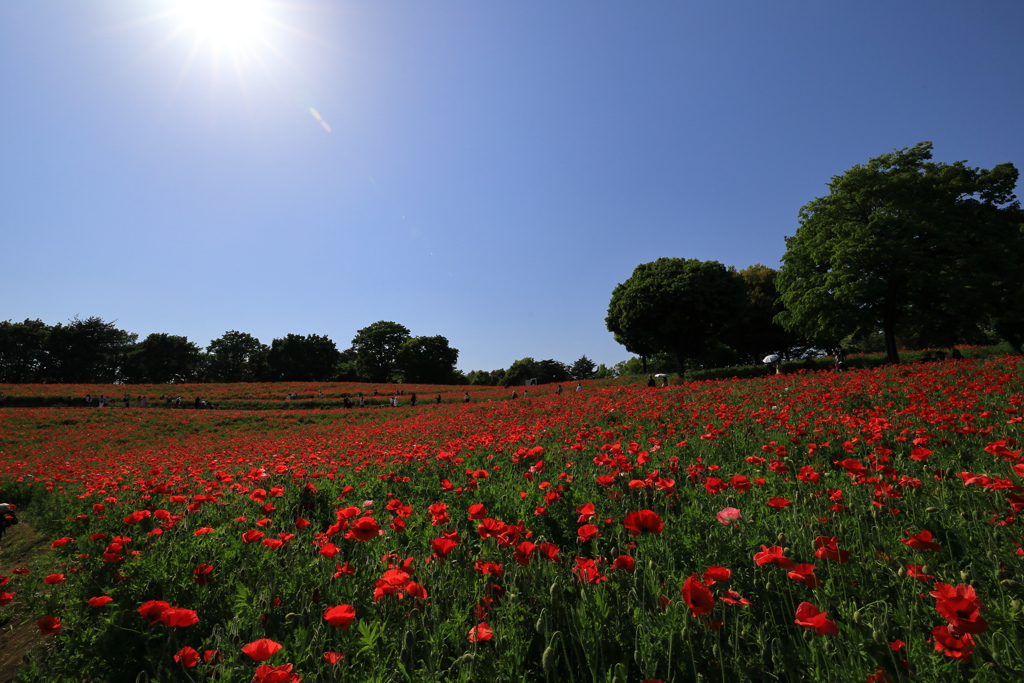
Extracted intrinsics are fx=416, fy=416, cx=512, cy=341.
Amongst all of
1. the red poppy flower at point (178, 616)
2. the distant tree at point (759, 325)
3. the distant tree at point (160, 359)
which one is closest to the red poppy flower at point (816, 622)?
the red poppy flower at point (178, 616)

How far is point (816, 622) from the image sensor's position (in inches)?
59.2

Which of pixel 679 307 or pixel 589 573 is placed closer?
pixel 589 573

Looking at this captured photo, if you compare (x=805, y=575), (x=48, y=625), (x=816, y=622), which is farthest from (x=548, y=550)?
(x=48, y=625)

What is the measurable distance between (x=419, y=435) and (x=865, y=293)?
21334 millimetres

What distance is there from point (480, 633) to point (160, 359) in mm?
94814

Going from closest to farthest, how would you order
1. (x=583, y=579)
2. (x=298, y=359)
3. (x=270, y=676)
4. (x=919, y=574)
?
(x=270, y=676) → (x=919, y=574) → (x=583, y=579) → (x=298, y=359)

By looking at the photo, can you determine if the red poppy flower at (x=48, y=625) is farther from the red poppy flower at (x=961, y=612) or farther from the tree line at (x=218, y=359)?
the tree line at (x=218, y=359)

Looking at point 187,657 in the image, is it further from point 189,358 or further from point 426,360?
point 189,358

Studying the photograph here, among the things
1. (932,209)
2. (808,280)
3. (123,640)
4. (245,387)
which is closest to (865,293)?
(808,280)

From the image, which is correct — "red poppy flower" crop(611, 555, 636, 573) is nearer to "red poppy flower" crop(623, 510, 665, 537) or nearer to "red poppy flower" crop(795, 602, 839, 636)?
"red poppy flower" crop(623, 510, 665, 537)

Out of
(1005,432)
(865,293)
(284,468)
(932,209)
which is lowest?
(284,468)

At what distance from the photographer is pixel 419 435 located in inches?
464

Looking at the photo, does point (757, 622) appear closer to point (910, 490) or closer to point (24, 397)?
point (910, 490)

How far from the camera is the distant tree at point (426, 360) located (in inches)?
2862
